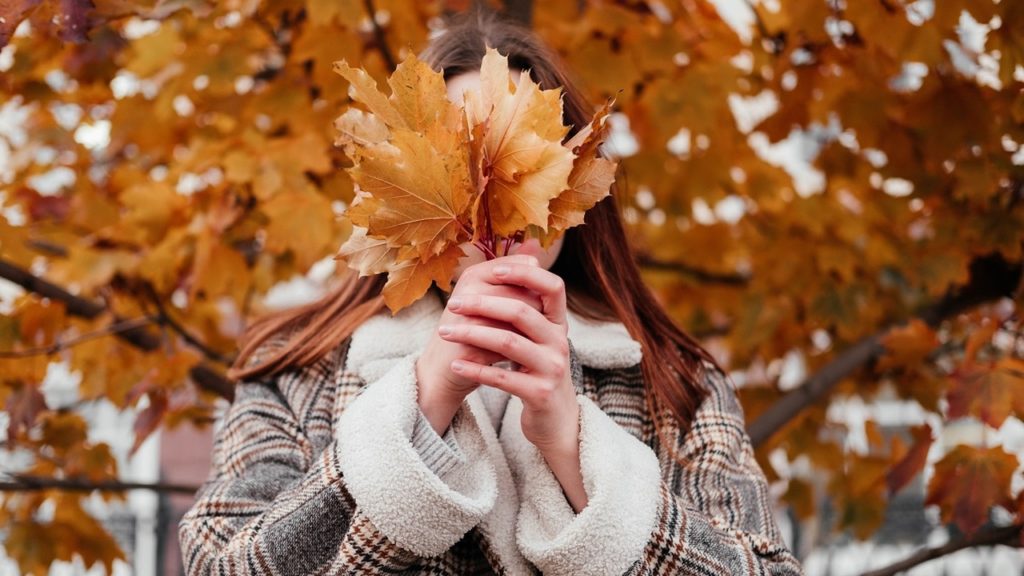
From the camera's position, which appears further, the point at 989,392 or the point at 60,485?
the point at 60,485

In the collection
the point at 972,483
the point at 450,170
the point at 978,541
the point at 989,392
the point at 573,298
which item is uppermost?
the point at 450,170

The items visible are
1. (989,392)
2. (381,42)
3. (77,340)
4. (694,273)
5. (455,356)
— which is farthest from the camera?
(694,273)

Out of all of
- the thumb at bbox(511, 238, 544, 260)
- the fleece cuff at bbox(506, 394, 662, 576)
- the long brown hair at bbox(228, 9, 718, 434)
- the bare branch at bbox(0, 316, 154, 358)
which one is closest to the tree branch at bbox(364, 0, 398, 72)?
the long brown hair at bbox(228, 9, 718, 434)

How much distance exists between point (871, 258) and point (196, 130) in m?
1.62

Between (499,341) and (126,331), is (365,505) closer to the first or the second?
(499,341)

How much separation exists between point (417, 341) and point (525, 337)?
0.34m

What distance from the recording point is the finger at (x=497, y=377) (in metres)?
0.98

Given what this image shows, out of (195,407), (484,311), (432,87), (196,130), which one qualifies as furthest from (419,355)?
(196,130)

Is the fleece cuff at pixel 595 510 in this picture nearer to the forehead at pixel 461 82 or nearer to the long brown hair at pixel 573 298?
the long brown hair at pixel 573 298

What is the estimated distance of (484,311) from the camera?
959mm

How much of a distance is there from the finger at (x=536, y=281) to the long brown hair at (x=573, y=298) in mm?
371

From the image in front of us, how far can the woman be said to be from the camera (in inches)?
40.6

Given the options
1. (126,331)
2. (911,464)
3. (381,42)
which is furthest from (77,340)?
(911,464)

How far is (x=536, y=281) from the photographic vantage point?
97 cm
